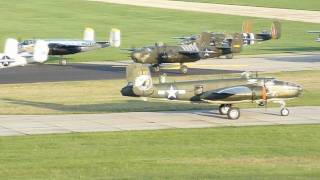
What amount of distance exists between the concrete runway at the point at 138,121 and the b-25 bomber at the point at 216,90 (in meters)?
0.81

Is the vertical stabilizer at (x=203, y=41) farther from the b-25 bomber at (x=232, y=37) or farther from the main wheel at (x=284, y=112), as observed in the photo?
the main wheel at (x=284, y=112)

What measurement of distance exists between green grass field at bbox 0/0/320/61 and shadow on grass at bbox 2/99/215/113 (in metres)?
25.3

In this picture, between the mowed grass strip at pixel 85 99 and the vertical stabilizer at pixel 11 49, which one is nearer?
the mowed grass strip at pixel 85 99

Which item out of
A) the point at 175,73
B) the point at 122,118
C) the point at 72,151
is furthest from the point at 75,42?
the point at 72,151

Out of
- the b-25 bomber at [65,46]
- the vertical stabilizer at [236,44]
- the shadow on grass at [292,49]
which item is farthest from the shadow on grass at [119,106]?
the shadow on grass at [292,49]

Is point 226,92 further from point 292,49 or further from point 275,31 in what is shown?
point 292,49

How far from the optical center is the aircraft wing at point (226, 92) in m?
35.9

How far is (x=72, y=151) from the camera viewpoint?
2931 centimetres

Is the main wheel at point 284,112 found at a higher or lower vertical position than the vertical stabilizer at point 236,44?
lower

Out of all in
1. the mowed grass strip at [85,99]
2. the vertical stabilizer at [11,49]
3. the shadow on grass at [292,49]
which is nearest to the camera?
the mowed grass strip at [85,99]

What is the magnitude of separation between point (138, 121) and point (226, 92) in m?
3.51

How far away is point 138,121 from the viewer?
119 ft

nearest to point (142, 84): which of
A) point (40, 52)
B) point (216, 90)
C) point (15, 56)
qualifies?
point (216, 90)

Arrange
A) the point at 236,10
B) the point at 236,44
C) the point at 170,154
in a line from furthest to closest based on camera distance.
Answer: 1. the point at 236,10
2. the point at 236,44
3. the point at 170,154
